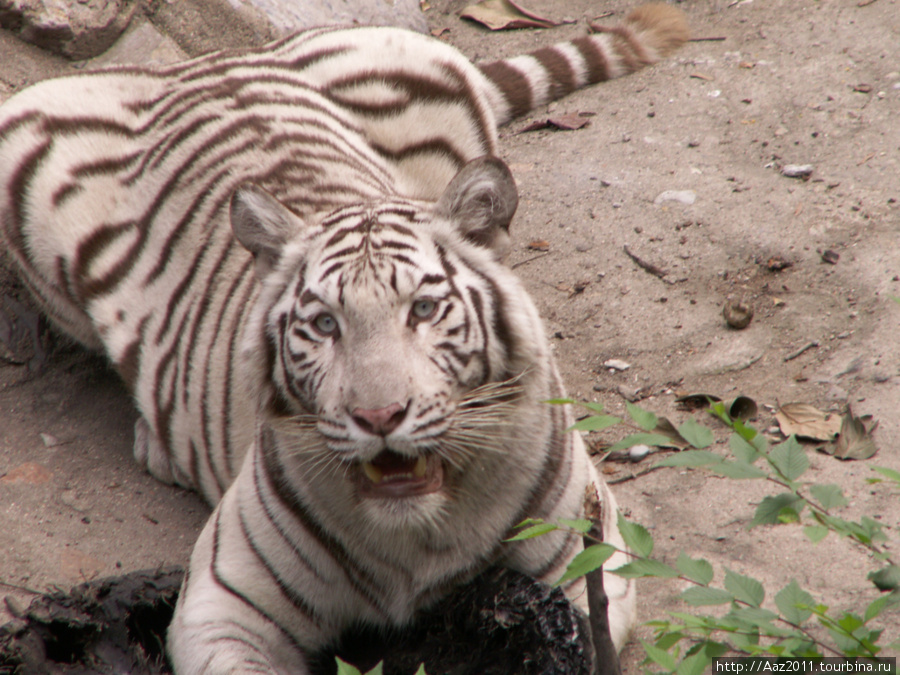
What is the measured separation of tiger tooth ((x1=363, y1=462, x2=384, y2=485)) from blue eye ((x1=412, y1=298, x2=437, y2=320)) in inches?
12.8

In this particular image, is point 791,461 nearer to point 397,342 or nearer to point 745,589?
point 745,589

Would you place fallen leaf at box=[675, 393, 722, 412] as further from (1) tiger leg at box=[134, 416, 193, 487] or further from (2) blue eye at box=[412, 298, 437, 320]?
(1) tiger leg at box=[134, 416, 193, 487]

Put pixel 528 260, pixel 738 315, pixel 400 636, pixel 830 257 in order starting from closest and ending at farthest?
pixel 400 636 < pixel 738 315 < pixel 830 257 < pixel 528 260

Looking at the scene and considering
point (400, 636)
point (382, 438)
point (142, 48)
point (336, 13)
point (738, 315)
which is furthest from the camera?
point (336, 13)

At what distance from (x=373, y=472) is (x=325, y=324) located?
0.33 meters

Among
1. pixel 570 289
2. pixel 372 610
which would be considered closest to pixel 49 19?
pixel 570 289

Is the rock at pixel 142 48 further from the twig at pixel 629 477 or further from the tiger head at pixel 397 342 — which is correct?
the twig at pixel 629 477

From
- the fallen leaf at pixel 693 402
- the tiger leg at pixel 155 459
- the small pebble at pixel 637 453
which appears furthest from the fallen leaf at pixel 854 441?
the tiger leg at pixel 155 459

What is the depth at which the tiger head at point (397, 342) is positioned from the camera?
1773 millimetres

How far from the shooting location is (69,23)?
425 centimetres

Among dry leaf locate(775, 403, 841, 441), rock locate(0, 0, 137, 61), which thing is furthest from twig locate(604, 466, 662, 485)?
rock locate(0, 0, 137, 61)

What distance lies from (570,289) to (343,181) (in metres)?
1.13

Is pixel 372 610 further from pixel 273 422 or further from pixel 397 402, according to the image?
pixel 397 402

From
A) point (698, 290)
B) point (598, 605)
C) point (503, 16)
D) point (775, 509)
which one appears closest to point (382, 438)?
point (598, 605)
